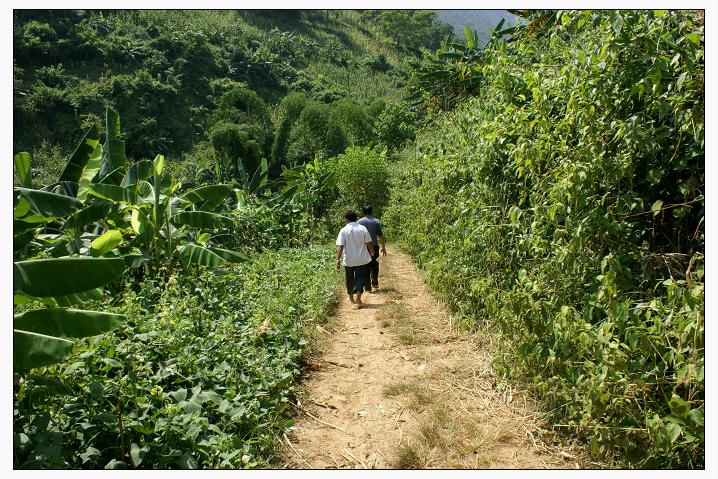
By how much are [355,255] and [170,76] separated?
4470cm

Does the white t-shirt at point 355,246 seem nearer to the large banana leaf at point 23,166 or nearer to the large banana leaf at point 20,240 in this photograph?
the large banana leaf at point 23,166

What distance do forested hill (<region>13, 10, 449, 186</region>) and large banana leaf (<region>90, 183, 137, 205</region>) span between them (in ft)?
71.9

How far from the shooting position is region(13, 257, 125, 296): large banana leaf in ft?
10.3

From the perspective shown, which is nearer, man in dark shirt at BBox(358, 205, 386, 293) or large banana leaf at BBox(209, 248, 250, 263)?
large banana leaf at BBox(209, 248, 250, 263)

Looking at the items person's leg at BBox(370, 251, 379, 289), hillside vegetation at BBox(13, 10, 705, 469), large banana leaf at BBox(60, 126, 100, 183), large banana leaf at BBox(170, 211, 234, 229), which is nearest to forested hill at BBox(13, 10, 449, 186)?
person's leg at BBox(370, 251, 379, 289)

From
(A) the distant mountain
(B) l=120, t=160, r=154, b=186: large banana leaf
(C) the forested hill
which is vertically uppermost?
(C) the forested hill

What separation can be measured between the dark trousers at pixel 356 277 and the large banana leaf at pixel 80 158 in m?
3.77

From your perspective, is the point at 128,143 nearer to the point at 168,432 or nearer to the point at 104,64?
the point at 104,64

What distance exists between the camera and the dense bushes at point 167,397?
315 cm

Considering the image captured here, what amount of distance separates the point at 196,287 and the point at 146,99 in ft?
135

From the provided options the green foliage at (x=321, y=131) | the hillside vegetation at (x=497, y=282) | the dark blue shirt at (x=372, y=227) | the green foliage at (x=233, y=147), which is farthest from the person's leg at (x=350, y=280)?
the green foliage at (x=233, y=147)

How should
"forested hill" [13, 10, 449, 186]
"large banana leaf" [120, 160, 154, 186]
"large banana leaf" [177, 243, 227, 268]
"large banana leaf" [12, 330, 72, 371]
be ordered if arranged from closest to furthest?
1. "large banana leaf" [12, 330, 72, 371]
2. "large banana leaf" [177, 243, 227, 268]
3. "large banana leaf" [120, 160, 154, 186]
4. "forested hill" [13, 10, 449, 186]

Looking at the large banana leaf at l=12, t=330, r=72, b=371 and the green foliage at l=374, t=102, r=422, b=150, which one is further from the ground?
the green foliage at l=374, t=102, r=422, b=150

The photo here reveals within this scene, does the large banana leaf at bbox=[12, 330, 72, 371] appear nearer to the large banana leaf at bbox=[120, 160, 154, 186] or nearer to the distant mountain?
the distant mountain
